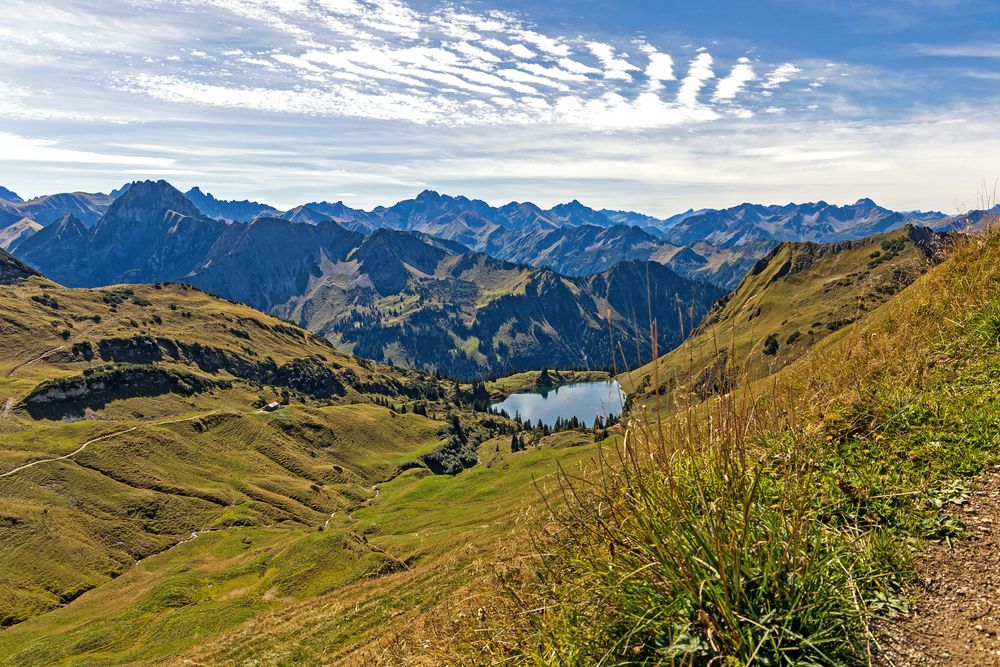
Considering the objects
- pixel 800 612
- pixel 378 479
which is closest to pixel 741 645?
pixel 800 612

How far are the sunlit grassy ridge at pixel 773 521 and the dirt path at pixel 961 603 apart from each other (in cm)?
21

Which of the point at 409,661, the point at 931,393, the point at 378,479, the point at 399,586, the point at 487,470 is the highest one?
the point at 931,393

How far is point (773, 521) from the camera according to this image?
5578 millimetres

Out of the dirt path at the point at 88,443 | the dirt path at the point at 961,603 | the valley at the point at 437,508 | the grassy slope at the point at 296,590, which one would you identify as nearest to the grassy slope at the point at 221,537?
the grassy slope at the point at 296,590

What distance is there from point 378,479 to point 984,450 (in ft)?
642

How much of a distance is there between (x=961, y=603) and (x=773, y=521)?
7.71ft

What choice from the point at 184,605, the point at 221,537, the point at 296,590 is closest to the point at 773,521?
the point at 296,590

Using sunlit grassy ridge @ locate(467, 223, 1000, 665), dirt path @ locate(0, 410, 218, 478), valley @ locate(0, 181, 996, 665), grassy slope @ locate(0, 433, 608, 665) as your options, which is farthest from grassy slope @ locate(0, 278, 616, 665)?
sunlit grassy ridge @ locate(467, 223, 1000, 665)

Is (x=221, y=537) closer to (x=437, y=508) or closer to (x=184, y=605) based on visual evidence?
(x=437, y=508)

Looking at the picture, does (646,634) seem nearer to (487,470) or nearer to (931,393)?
(931,393)

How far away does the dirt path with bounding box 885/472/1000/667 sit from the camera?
518 cm

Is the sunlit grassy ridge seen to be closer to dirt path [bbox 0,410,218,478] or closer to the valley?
the valley

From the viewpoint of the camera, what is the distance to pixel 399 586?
31.9 metres

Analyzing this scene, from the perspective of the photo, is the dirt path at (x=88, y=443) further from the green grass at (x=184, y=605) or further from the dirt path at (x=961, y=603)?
the dirt path at (x=961, y=603)
